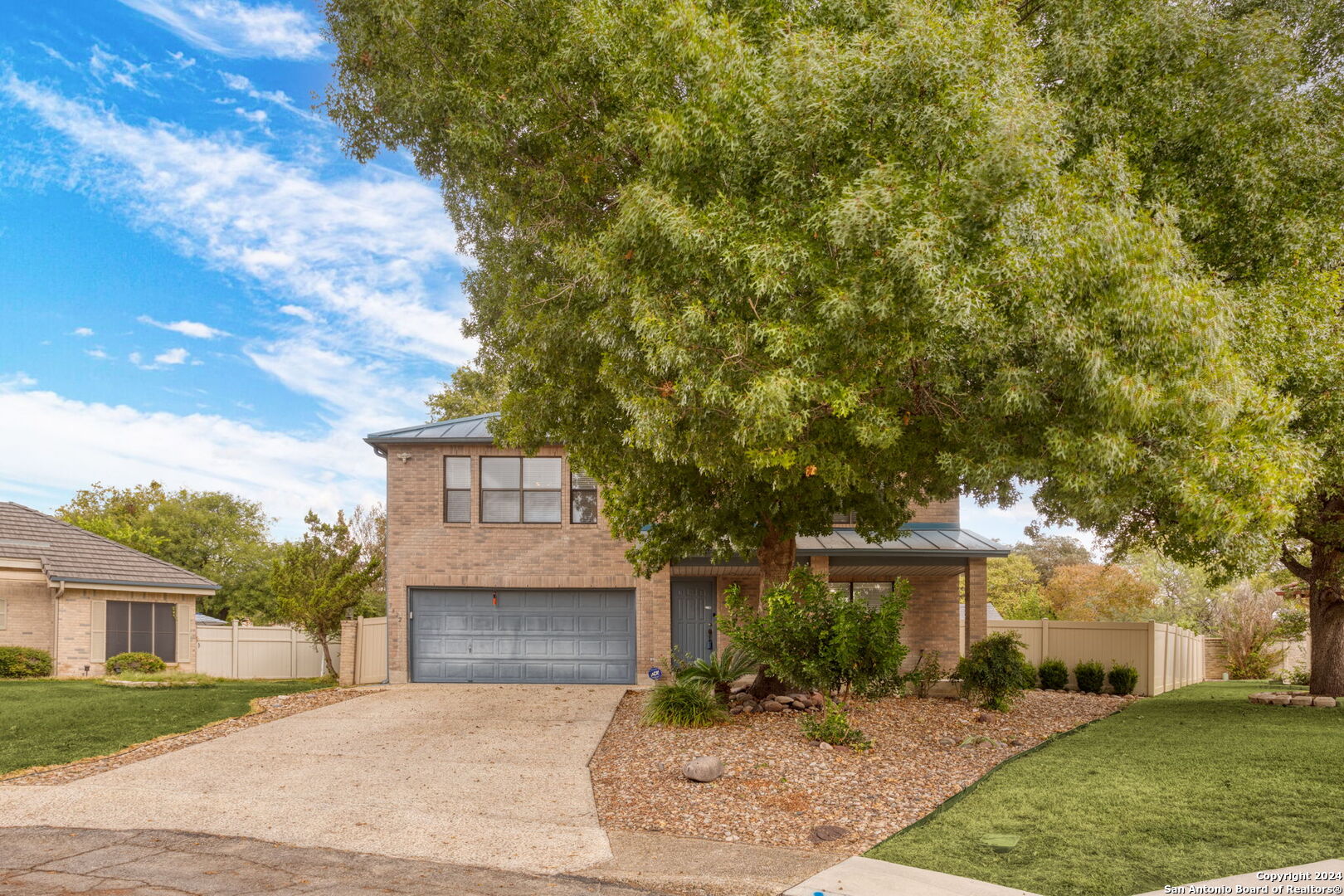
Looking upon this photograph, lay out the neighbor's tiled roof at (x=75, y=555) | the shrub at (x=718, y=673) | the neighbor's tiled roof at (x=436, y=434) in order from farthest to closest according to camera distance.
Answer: the neighbor's tiled roof at (x=75, y=555) → the neighbor's tiled roof at (x=436, y=434) → the shrub at (x=718, y=673)

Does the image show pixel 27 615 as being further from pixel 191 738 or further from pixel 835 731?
pixel 835 731

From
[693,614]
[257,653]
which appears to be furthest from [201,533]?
[693,614]

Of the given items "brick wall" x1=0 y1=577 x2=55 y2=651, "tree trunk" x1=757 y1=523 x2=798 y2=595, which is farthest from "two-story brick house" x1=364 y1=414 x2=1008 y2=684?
"brick wall" x1=0 y1=577 x2=55 y2=651

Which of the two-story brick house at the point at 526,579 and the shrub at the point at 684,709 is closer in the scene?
the shrub at the point at 684,709

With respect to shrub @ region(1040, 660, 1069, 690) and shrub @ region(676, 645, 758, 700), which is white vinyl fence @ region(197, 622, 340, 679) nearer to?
shrub @ region(676, 645, 758, 700)

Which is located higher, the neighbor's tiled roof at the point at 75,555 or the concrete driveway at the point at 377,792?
the neighbor's tiled roof at the point at 75,555

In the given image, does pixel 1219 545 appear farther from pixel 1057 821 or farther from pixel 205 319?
pixel 205 319

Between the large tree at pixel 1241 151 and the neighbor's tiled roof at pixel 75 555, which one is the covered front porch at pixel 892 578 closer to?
the large tree at pixel 1241 151

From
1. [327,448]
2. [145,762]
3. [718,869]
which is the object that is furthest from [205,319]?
[718,869]

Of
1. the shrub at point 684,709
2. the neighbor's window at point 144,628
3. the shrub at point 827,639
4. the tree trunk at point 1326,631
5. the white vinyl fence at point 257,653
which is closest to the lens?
the shrub at point 827,639

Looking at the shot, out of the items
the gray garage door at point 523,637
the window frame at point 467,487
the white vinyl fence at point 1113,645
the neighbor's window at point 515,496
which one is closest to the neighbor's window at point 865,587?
the white vinyl fence at point 1113,645

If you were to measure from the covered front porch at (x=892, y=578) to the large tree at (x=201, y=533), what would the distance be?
27.0 m

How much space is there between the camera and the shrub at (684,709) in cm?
1162

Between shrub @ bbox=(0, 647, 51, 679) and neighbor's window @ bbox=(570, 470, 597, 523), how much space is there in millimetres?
12984
